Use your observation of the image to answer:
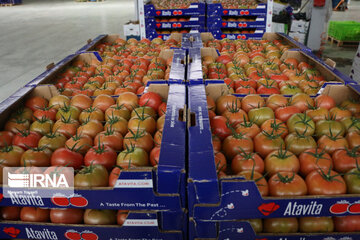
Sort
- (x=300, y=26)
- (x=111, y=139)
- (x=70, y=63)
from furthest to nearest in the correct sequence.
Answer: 1. (x=300, y=26)
2. (x=70, y=63)
3. (x=111, y=139)

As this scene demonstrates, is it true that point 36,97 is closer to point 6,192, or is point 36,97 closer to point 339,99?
point 6,192

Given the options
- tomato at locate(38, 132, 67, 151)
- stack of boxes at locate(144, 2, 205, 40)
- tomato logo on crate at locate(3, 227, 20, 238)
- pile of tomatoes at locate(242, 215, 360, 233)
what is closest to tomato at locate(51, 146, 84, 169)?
tomato at locate(38, 132, 67, 151)

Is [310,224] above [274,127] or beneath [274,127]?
beneath

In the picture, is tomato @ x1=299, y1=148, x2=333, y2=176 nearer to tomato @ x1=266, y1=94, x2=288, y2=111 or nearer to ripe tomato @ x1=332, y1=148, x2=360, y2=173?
ripe tomato @ x1=332, y1=148, x2=360, y2=173

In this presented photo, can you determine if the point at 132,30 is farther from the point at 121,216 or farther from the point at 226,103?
the point at 121,216

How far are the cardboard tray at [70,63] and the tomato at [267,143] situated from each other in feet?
2.82

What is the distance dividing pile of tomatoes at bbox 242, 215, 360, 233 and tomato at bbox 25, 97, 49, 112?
172cm

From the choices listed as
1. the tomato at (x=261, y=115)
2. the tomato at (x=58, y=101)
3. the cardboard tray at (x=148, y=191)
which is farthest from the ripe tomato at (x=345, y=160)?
the tomato at (x=58, y=101)

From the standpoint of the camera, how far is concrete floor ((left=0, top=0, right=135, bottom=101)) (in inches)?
257

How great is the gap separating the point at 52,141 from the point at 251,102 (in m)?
1.31

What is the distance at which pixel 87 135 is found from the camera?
1682 mm

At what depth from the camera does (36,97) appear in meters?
2.20

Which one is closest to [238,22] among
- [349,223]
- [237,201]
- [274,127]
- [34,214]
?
[274,127]

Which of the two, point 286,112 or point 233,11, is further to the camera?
point 233,11
